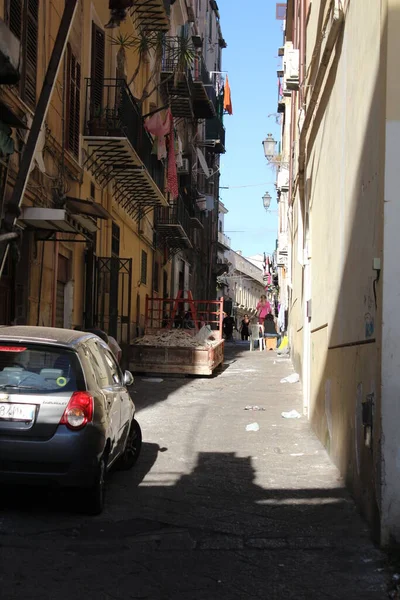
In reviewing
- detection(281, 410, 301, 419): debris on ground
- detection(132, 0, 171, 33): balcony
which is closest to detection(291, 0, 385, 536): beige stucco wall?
detection(281, 410, 301, 419): debris on ground

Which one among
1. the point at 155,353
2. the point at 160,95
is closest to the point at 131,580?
the point at 155,353

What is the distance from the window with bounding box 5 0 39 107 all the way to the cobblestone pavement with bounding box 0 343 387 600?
567 centimetres

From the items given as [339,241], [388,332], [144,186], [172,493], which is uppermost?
[144,186]

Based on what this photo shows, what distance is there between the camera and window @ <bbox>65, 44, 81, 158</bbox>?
1451cm

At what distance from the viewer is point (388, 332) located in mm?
5387

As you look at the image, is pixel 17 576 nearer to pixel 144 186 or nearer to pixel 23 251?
pixel 23 251

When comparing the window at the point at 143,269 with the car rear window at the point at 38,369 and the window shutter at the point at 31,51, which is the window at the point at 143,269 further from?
the car rear window at the point at 38,369

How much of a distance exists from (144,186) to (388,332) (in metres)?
14.9

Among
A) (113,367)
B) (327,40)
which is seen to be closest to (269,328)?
(327,40)

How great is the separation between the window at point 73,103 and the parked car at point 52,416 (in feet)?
28.1

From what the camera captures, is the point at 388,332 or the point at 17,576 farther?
the point at 388,332

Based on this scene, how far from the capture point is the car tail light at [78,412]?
611cm

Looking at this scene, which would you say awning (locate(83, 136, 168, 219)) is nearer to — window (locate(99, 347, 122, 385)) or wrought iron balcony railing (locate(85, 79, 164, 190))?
wrought iron balcony railing (locate(85, 79, 164, 190))

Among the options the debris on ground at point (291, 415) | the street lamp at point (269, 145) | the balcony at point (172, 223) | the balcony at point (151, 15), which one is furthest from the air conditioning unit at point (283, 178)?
the debris on ground at point (291, 415)
